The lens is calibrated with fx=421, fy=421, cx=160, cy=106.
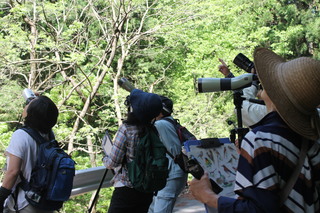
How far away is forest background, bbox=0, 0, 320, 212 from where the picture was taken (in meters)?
13.1

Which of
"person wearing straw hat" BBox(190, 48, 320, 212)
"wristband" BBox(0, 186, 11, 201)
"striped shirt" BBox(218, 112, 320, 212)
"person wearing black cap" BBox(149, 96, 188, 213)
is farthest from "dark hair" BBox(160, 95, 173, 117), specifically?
"striped shirt" BBox(218, 112, 320, 212)

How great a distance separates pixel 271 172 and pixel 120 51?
738 inches

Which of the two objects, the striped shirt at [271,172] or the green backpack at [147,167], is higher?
the striped shirt at [271,172]

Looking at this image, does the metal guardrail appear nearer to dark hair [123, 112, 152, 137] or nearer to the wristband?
dark hair [123, 112, 152, 137]

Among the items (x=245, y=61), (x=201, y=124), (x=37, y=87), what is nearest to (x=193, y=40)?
(x=201, y=124)

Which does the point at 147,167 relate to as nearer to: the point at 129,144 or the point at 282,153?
the point at 129,144

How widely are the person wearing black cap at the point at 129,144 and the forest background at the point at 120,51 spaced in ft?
29.1

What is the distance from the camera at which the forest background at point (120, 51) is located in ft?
43.0

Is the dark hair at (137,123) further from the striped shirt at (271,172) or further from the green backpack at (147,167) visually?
the striped shirt at (271,172)

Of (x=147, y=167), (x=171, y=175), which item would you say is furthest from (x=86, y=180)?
(x=147, y=167)

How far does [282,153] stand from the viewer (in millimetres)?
1537

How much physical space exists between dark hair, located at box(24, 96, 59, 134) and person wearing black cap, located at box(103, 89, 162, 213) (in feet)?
1.82

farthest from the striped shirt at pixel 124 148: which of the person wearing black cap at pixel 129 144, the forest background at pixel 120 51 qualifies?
the forest background at pixel 120 51

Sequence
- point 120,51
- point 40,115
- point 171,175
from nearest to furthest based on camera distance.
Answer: point 40,115, point 171,175, point 120,51
